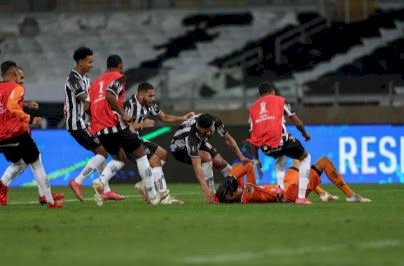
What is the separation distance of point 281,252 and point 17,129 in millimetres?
7415

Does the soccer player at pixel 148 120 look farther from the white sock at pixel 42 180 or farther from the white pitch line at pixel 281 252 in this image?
the white pitch line at pixel 281 252

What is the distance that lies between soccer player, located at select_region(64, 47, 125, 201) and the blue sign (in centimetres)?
778

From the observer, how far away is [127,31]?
39719 millimetres

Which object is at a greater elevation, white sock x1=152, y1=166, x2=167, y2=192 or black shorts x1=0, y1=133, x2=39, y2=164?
black shorts x1=0, y1=133, x2=39, y2=164

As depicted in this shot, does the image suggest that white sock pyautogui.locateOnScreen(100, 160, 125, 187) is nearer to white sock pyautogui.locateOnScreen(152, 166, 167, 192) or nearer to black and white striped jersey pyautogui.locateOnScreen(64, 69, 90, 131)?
white sock pyautogui.locateOnScreen(152, 166, 167, 192)

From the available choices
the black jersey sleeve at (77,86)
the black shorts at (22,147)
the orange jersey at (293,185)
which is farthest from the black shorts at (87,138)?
the orange jersey at (293,185)

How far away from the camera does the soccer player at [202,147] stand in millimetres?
18234

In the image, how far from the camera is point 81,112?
19219 mm

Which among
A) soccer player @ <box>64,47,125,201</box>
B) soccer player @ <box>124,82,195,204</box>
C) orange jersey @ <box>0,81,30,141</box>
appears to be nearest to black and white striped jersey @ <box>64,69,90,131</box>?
soccer player @ <box>64,47,125,201</box>

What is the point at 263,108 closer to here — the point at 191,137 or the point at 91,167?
the point at 191,137

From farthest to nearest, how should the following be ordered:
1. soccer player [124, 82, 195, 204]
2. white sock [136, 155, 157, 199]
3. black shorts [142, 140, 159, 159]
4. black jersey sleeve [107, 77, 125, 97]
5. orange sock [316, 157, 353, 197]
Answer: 1. black shorts [142, 140, 159, 159]
2. soccer player [124, 82, 195, 204]
3. orange sock [316, 157, 353, 197]
4. white sock [136, 155, 157, 199]
5. black jersey sleeve [107, 77, 125, 97]

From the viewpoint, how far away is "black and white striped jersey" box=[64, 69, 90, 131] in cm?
1881

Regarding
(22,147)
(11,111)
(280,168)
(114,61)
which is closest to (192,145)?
(114,61)

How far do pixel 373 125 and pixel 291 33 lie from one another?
10.7 meters
